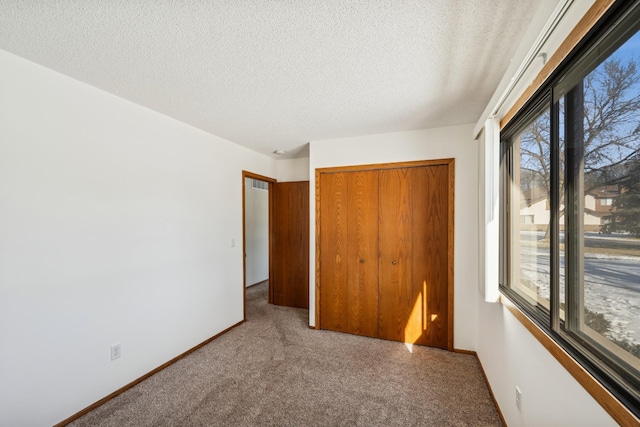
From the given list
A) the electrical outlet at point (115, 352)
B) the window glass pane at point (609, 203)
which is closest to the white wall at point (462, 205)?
the window glass pane at point (609, 203)

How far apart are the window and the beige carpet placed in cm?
114

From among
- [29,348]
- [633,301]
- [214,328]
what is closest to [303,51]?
[633,301]

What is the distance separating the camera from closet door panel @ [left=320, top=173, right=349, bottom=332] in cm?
326

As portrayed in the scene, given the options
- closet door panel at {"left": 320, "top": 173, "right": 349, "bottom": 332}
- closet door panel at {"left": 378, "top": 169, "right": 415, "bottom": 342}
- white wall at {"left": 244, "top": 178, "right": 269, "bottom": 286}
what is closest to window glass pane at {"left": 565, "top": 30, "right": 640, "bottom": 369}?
closet door panel at {"left": 378, "top": 169, "right": 415, "bottom": 342}

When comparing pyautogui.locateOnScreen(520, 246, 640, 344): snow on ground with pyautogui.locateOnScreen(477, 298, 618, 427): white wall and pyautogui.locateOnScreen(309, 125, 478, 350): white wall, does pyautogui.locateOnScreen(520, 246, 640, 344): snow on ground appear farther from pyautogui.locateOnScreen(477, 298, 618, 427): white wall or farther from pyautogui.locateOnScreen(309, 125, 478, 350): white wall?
pyautogui.locateOnScreen(309, 125, 478, 350): white wall

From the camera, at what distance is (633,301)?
0.81m

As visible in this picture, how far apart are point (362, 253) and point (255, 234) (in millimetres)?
3084

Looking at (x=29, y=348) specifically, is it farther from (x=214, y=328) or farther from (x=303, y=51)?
(x=303, y=51)

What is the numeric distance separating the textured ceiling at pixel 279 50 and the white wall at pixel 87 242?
0.29 metres

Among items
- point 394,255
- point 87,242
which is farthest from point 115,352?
point 394,255

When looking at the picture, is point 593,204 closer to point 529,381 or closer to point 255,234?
point 529,381

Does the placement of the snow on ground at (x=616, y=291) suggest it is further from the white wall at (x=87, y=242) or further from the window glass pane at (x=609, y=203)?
the white wall at (x=87, y=242)

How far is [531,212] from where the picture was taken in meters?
1.61

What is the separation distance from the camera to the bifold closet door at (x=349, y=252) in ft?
10.2
